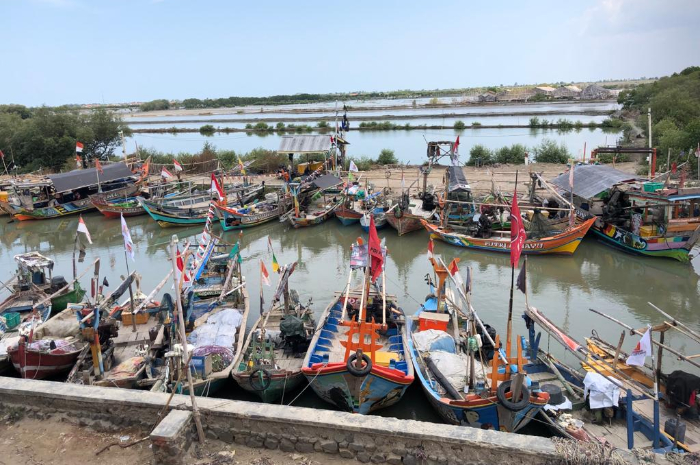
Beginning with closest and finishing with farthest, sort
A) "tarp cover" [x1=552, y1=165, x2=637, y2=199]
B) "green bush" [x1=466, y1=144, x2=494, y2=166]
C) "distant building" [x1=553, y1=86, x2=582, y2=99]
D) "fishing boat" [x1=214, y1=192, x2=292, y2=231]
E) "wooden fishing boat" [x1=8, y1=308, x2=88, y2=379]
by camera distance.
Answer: "wooden fishing boat" [x1=8, y1=308, x2=88, y2=379] < "tarp cover" [x1=552, y1=165, x2=637, y2=199] < "fishing boat" [x1=214, y1=192, x2=292, y2=231] < "green bush" [x1=466, y1=144, x2=494, y2=166] < "distant building" [x1=553, y1=86, x2=582, y2=99]

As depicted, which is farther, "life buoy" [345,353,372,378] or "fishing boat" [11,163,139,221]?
"fishing boat" [11,163,139,221]

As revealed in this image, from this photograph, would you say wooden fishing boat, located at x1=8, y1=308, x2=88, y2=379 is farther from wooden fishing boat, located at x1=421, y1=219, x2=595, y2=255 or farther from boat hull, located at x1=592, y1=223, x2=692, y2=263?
boat hull, located at x1=592, y1=223, x2=692, y2=263

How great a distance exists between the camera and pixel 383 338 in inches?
392

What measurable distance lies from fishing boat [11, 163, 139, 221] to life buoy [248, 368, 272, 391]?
19.0 m

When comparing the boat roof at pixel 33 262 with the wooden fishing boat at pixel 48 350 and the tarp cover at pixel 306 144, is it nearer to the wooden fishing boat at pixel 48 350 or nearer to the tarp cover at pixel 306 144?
the wooden fishing boat at pixel 48 350

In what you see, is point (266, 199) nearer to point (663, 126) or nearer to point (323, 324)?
point (323, 324)

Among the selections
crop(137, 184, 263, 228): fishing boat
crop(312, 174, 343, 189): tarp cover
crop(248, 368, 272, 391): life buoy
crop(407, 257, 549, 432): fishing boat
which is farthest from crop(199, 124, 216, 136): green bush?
crop(248, 368, 272, 391): life buoy

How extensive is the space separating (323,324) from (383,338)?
1.26 m

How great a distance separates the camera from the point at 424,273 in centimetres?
1582

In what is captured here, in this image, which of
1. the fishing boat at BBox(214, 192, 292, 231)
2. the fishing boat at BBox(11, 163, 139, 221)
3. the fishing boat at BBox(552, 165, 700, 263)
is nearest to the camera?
the fishing boat at BBox(552, 165, 700, 263)

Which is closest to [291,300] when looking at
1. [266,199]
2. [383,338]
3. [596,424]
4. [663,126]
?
[383,338]

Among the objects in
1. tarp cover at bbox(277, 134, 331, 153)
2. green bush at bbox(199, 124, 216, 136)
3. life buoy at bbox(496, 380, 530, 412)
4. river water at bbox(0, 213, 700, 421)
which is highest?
green bush at bbox(199, 124, 216, 136)

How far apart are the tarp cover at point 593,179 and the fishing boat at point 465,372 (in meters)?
8.97

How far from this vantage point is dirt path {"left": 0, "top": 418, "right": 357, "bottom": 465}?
5434 millimetres
